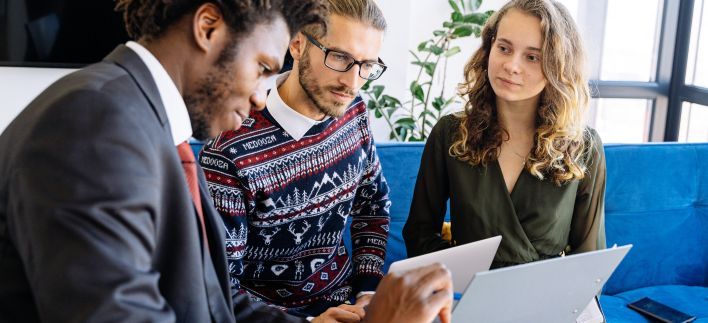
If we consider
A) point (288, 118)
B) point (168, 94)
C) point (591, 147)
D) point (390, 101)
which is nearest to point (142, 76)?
point (168, 94)

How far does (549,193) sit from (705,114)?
257cm

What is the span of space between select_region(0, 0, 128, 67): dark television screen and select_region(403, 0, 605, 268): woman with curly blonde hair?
208cm

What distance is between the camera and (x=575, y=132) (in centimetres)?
165

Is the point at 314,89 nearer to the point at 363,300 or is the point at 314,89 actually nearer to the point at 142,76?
the point at 363,300

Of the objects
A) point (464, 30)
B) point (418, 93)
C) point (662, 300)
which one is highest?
point (464, 30)

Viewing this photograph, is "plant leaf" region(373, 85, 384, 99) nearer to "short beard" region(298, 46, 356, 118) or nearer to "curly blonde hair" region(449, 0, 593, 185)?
"curly blonde hair" region(449, 0, 593, 185)

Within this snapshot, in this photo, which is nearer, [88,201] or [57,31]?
[88,201]

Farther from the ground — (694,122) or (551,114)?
(551,114)

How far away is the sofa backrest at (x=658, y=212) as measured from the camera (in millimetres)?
2154

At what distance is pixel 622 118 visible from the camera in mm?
4180


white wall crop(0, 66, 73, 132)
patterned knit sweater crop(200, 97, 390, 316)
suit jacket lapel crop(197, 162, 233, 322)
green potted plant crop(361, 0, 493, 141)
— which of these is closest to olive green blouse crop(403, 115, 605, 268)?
patterned knit sweater crop(200, 97, 390, 316)

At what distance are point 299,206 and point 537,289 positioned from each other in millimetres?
556

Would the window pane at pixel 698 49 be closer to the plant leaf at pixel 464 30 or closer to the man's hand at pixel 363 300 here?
the plant leaf at pixel 464 30

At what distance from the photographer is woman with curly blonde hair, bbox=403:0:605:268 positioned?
158cm
